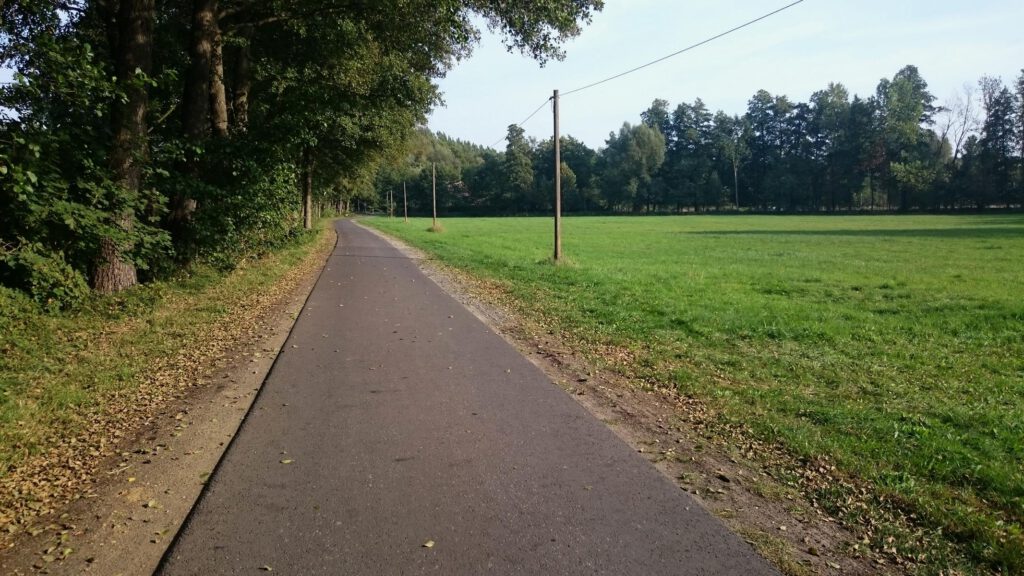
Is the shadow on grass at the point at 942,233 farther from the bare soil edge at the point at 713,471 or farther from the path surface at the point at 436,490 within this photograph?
the path surface at the point at 436,490

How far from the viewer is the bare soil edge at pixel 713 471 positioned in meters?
3.32

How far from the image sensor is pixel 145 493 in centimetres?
400

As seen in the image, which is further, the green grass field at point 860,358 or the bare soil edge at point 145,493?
the green grass field at point 860,358

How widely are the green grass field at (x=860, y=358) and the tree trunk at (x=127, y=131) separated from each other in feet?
22.9

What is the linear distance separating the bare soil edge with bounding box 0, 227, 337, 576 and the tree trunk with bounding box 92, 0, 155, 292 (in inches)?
196

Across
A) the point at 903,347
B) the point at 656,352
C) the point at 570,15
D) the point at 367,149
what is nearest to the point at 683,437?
the point at 656,352

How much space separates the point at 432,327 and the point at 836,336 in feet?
19.1

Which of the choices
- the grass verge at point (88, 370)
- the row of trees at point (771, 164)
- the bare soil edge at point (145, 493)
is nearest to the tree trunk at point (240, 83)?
the grass verge at point (88, 370)

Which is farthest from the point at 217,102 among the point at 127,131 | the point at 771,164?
the point at 771,164

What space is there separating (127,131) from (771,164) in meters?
113

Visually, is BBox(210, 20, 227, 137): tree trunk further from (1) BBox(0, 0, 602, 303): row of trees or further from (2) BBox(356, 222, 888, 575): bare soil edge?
(2) BBox(356, 222, 888, 575): bare soil edge

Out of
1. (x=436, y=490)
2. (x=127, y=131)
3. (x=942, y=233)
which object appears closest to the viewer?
(x=436, y=490)

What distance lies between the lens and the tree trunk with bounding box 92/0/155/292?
1030 centimetres

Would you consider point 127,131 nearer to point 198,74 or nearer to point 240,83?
point 198,74
